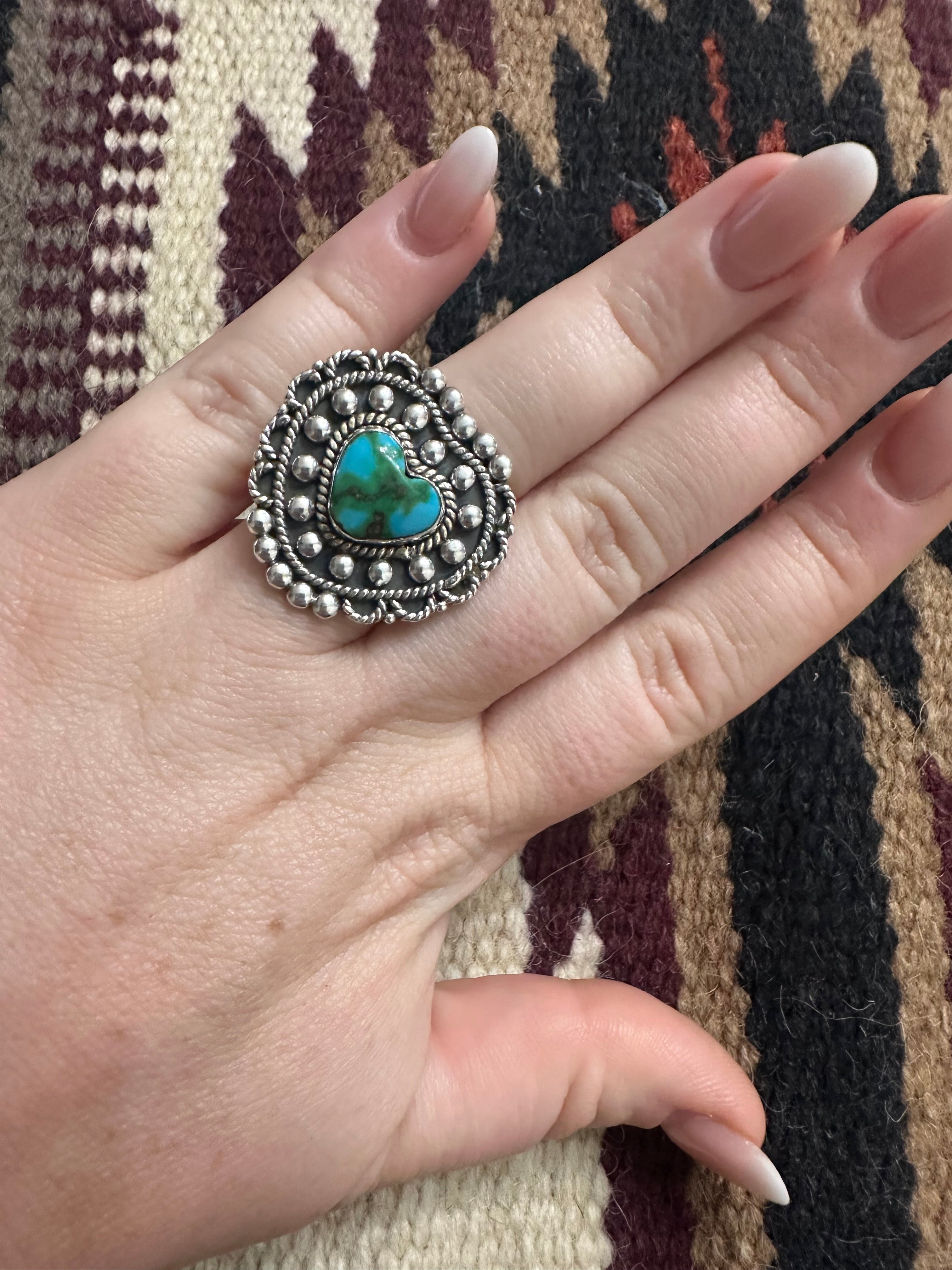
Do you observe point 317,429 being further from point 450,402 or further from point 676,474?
point 676,474

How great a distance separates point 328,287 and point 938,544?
0.70m

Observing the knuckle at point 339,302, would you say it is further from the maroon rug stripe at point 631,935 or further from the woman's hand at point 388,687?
the maroon rug stripe at point 631,935

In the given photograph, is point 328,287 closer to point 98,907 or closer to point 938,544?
point 98,907

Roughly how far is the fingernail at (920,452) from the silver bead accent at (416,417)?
0.37 metres

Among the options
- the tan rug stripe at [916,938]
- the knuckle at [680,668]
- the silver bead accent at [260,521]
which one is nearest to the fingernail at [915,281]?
the knuckle at [680,668]

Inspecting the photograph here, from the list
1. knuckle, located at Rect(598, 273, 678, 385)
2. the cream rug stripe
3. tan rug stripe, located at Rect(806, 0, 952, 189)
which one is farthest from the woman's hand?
tan rug stripe, located at Rect(806, 0, 952, 189)

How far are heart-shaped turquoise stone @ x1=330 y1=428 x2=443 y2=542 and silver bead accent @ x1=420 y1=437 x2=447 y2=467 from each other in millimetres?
16

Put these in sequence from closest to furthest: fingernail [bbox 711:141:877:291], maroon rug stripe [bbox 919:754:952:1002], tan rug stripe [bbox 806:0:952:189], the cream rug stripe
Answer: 1. fingernail [bbox 711:141:877:291]
2. the cream rug stripe
3. maroon rug stripe [bbox 919:754:952:1002]
4. tan rug stripe [bbox 806:0:952:189]

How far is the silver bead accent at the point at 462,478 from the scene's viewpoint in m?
0.78

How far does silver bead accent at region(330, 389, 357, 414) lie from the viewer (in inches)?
30.0

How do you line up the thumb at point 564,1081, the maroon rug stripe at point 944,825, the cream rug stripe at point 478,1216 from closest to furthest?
the thumb at point 564,1081, the cream rug stripe at point 478,1216, the maroon rug stripe at point 944,825

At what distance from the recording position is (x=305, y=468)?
760mm

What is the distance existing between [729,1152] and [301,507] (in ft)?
2.12

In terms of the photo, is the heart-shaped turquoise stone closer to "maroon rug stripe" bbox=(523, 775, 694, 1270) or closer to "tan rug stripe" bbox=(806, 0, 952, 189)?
"maroon rug stripe" bbox=(523, 775, 694, 1270)
